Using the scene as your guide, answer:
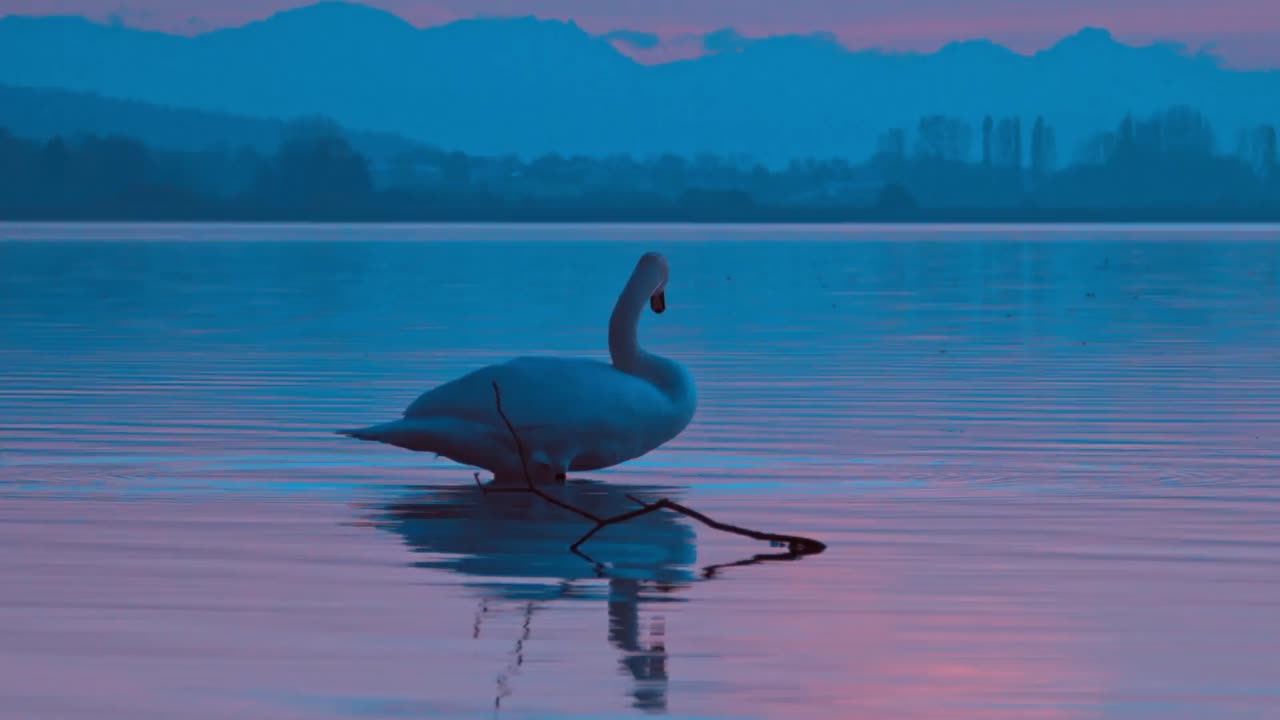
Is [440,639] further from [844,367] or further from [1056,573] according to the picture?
[844,367]

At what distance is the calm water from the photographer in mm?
10000

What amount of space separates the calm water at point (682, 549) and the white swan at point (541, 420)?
0.32 m

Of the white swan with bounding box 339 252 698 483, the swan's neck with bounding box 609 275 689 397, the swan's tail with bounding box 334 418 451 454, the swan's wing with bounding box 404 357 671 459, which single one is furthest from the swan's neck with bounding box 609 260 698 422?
the swan's tail with bounding box 334 418 451 454

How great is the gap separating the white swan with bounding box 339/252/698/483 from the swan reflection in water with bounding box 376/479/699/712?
26 centimetres

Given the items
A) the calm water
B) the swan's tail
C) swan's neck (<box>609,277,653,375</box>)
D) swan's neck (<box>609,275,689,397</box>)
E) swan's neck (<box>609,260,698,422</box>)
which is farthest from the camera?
swan's neck (<box>609,277,653,375</box>)

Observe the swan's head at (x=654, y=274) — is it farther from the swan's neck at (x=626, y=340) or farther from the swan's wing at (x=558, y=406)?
the swan's wing at (x=558, y=406)

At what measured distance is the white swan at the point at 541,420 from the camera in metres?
16.8

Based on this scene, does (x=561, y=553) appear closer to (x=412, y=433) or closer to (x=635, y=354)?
(x=412, y=433)

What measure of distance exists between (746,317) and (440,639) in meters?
36.0

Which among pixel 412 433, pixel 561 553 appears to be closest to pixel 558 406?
pixel 412 433

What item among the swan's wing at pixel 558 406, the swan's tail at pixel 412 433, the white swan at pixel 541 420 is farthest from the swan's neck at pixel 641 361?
the swan's tail at pixel 412 433

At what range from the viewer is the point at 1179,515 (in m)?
15.6

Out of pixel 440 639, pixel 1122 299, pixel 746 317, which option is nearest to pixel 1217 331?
pixel 746 317

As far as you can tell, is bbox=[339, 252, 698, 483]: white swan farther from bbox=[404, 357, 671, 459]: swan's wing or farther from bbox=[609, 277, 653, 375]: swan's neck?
bbox=[609, 277, 653, 375]: swan's neck
